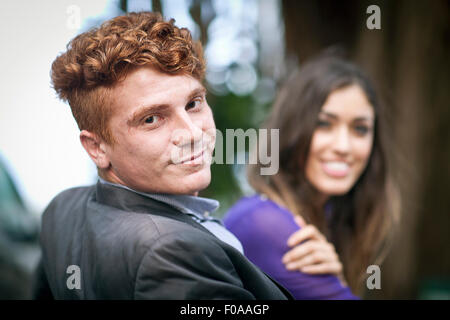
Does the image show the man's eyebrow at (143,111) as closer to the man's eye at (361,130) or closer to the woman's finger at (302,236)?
the woman's finger at (302,236)

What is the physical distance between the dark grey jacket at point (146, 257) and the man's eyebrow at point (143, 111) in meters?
0.15

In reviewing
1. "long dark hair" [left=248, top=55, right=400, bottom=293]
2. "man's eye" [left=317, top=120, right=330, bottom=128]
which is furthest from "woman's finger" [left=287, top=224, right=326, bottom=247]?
"man's eye" [left=317, top=120, right=330, bottom=128]

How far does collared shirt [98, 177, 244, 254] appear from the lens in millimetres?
840

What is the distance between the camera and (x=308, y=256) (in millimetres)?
1175

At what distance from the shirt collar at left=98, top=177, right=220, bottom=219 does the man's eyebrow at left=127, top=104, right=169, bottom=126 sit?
15cm

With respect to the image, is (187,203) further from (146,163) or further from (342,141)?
(342,141)

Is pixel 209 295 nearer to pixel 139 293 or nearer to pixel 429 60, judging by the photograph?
pixel 139 293

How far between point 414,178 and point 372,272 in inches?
65.6

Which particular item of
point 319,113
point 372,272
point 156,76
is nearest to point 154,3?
point 156,76

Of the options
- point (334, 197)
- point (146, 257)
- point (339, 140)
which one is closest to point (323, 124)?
point (339, 140)

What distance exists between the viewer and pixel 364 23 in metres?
3.09

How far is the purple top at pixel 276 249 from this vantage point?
1.15 meters

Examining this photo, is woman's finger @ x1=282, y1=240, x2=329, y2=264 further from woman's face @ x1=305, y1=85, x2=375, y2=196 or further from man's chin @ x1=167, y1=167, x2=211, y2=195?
man's chin @ x1=167, y1=167, x2=211, y2=195

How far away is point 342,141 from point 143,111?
2.77ft
